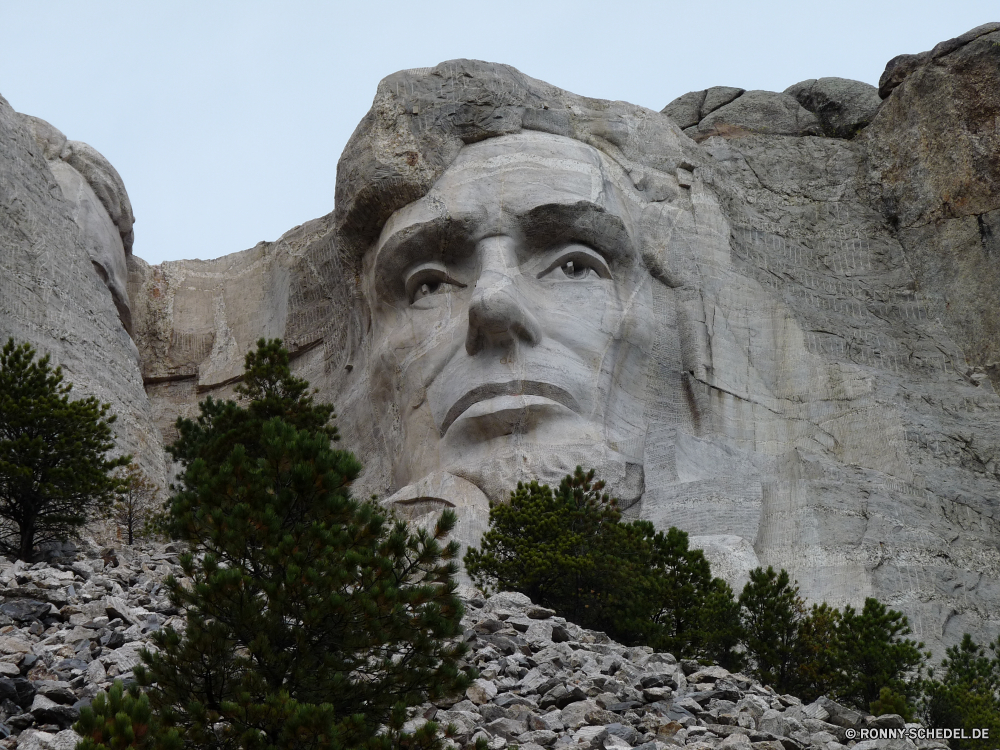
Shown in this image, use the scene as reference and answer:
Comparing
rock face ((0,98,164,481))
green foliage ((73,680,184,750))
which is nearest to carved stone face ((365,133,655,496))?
rock face ((0,98,164,481))

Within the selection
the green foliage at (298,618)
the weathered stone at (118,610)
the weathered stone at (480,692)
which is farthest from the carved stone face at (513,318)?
the green foliage at (298,618)

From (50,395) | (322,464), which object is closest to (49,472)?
(50,395)

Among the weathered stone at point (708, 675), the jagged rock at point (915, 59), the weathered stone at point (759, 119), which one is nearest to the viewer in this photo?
the weathered stone at point (708, 675)

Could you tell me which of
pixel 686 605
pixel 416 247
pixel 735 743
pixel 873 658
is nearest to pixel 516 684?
pixel 735 743

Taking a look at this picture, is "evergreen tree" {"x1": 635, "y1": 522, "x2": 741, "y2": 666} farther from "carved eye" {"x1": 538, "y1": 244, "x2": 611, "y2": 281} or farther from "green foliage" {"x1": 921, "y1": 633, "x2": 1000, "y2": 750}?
"carved eye" {"x1": 538, "y1": 244, "x2": 611, "y2": 281}

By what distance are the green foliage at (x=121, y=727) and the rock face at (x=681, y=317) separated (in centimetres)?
947

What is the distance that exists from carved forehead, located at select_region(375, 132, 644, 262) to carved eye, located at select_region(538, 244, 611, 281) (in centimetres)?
57

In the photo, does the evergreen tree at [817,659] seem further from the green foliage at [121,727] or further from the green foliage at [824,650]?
the green foliage at [121,727]

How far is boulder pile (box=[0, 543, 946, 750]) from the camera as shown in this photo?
11.9m

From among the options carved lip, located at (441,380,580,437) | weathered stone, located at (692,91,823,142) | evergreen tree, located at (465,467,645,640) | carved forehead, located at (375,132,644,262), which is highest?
weathered stone, located at (692,91,823,142)

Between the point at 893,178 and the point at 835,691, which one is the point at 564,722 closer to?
the point at 835,691

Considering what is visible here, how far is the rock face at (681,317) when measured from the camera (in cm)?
2009

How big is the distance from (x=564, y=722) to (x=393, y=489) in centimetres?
1017

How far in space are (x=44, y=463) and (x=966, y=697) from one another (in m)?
8.14
